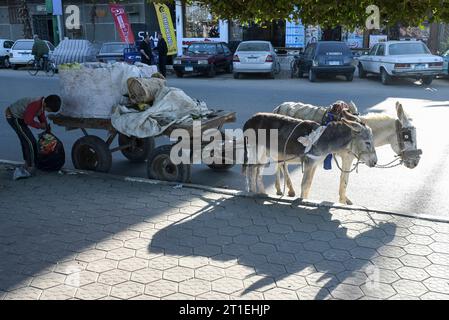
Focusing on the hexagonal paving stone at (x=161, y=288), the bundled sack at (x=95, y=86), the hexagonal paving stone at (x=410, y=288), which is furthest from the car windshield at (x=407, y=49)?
the hexagonal paving stone at (x=161, y=288)

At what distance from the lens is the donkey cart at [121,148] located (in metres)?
6.92

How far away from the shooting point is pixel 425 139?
9.51m

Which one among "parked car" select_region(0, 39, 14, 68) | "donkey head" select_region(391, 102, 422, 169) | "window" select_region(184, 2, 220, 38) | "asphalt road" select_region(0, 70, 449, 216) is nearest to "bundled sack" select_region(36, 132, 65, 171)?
"asphalt road" select_region(0, 70, 449, 216)

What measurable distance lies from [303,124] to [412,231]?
175 centimetres

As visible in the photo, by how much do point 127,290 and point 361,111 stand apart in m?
9.93

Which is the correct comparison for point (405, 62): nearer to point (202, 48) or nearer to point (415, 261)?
point (202, 48)

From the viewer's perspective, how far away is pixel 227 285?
163 inches

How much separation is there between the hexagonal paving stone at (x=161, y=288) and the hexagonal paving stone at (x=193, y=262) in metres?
0.34

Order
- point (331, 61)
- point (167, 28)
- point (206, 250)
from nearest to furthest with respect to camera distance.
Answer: point (206, 250) → point (331, 61) → point (167, 28)

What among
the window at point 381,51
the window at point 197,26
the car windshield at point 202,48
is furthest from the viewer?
the window at point 197,26

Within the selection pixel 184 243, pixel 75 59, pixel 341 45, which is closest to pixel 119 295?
pixel 184 243

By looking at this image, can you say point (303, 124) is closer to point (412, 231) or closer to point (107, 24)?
point (412, 231)

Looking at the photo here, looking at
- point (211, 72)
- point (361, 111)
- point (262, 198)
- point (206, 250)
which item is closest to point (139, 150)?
point (262, 198)

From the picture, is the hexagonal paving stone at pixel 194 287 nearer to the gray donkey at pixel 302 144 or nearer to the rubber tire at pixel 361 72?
the gray donkey at pixel 302 144
